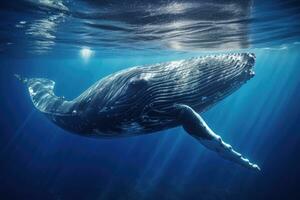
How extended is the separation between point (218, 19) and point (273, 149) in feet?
81.7

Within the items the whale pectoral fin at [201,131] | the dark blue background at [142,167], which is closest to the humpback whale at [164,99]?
the whale pectoral fin at [201,131]

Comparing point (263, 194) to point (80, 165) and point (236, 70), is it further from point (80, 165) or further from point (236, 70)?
point (236, 70)

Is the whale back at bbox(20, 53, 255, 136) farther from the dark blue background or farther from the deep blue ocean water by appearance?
the dark blue background

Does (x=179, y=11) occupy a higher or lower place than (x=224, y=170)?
higher

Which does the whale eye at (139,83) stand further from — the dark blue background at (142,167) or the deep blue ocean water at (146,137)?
the dark blue background at (142,167)

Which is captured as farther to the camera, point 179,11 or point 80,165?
point 80,165

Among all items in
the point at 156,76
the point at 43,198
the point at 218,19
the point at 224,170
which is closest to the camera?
the point at 156,76

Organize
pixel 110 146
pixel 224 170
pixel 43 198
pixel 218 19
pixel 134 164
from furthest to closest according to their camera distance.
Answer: pixel 110 146 < pixel 134 164 < pixel 224 170 < pixel 43 198 < pixel 218 19

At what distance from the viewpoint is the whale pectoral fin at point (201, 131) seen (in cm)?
538

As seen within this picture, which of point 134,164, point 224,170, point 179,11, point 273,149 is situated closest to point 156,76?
point 179,11

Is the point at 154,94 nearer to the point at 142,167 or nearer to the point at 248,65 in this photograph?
the point at 248,65

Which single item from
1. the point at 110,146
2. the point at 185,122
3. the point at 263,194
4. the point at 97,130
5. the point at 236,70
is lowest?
the point at 110,146

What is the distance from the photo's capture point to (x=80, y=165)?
3247 centimetres

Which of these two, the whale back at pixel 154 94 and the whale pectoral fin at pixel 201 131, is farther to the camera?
the whale back at pixel 154 94
